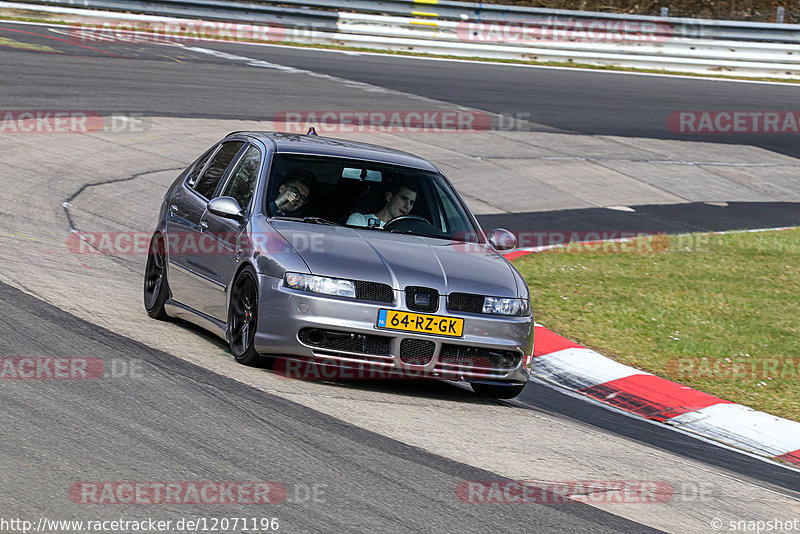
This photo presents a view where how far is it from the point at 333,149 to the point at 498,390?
2096 mm

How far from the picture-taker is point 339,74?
2395 cm

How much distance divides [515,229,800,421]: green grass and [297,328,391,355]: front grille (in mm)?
2946

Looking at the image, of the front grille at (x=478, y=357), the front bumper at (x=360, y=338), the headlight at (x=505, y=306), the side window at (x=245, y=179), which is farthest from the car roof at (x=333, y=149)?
the front grille at (x=478, y=357)

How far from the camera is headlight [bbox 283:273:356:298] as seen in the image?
6.96 m

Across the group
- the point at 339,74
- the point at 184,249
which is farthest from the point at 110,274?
the point at 339,74

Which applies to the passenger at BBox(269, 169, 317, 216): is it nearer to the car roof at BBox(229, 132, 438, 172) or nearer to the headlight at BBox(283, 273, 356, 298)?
the car roof at BBox(229, 132, 438, 172)

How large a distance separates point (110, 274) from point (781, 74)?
23922 millimetres

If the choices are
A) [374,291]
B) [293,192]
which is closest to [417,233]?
[293,192]

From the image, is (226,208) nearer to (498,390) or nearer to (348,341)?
(348,341)

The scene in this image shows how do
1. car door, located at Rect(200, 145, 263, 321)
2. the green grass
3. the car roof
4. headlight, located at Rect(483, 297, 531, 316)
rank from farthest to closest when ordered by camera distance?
the green grass, the car roof, car door, located at Rect(200, 145, 263, 321), headlight, located at Rect(483, 297, 531, 316)

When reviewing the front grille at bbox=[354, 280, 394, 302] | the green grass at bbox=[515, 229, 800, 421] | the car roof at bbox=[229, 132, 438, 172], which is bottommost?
the green grass at bbox=[515, 229, 800, 421]

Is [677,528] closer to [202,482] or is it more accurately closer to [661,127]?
[202,482]

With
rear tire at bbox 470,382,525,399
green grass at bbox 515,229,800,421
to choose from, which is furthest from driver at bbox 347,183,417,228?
green grass at bbox 515,229,800,421

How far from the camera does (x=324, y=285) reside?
6.97 meters
